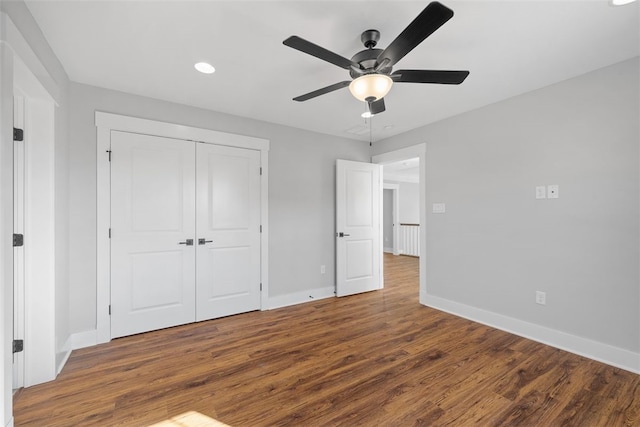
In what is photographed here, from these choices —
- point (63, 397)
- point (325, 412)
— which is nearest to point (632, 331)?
point (325, 412)

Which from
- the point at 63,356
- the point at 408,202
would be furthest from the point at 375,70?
the point at 408,202

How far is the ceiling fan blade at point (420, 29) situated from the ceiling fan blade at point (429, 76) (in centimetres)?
17

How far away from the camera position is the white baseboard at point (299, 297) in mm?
3621

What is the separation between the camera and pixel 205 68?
7.65ft

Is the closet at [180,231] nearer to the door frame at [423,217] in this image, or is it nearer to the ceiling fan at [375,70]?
the ceiling fan at [375,70]

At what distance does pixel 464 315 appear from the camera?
328 centimetres

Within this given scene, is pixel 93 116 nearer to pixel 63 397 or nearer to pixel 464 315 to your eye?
pixel 63 397

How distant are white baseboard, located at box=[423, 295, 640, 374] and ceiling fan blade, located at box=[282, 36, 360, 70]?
298cm

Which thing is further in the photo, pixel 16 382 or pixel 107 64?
pixel 107 64

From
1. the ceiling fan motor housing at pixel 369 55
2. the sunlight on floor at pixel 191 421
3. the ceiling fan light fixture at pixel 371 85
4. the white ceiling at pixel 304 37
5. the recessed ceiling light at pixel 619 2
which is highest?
the white ceiling at pixel 304 37

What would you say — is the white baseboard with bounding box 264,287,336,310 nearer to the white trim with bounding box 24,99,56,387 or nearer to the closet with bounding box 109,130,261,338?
the closet with bounding box 109,130,261,338

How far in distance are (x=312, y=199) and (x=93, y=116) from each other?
2.59 metres

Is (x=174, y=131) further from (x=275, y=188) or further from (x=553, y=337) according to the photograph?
(x=553, y=337)

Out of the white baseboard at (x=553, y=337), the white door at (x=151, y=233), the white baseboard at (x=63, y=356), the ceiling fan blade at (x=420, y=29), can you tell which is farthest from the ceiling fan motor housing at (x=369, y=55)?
the white baseboard at (x=63, y=356)
